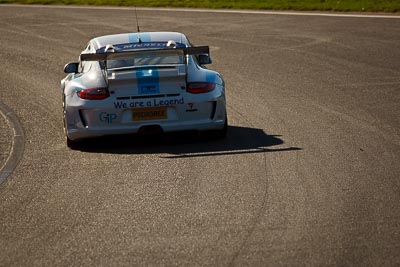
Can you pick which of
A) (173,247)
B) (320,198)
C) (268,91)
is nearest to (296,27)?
(268,91)

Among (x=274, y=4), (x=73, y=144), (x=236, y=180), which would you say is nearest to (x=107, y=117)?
(x=73, y=144)

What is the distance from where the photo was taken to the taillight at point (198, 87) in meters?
12.6

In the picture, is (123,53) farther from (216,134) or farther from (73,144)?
(216,134)

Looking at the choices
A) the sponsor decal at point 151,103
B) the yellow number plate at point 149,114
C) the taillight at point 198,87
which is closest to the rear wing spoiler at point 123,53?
the taillight at point 198,87

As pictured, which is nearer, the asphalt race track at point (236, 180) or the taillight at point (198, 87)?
the asphalt race track at point (236, 180)

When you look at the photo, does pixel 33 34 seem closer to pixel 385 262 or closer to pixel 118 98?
pixel 118 98

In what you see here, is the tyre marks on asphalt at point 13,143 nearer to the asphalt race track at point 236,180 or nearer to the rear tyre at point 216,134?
the asphalt race track at point 236,180

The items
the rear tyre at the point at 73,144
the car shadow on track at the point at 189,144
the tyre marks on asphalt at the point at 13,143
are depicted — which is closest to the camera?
the tyre marks on asphalt at the point at 13,143

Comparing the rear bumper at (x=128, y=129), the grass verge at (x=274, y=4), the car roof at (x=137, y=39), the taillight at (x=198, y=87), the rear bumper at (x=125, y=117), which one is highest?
the car roof at (x=137, y=39)

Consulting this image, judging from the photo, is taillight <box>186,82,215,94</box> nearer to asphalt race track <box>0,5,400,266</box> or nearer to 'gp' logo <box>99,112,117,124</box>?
asphalt race track <box>0,5,400,266</box>

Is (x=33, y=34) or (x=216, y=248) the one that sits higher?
(x=216, y=248)

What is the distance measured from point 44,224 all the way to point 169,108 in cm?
377

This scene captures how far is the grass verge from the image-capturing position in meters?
28.6

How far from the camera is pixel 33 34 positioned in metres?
25.5
